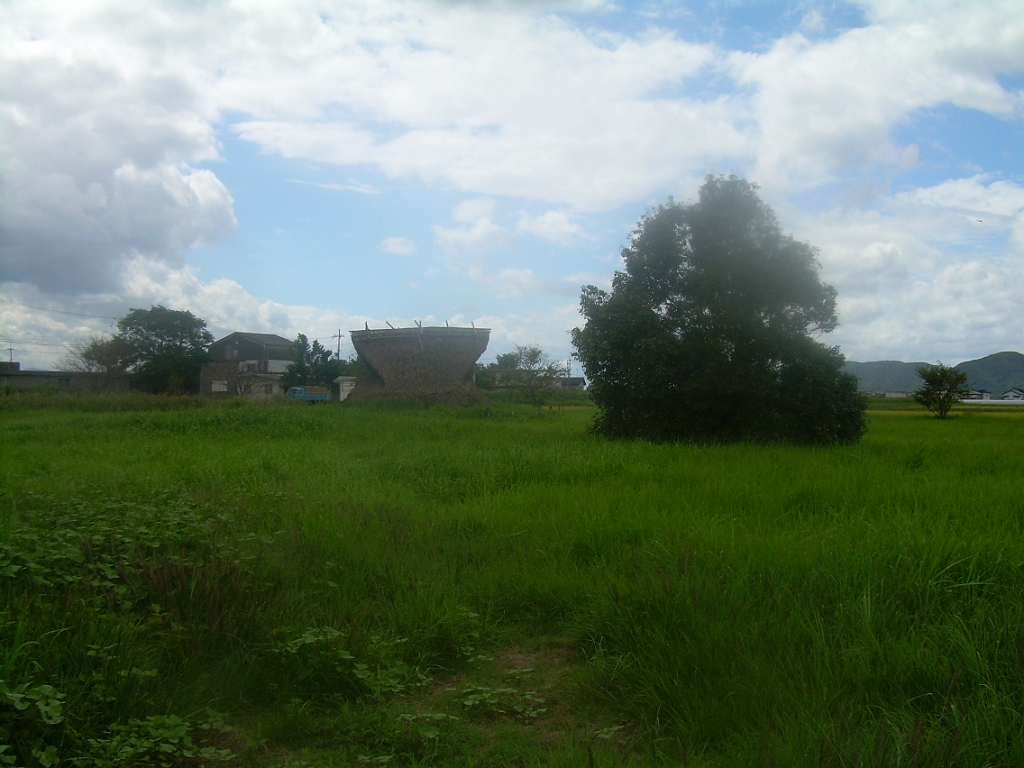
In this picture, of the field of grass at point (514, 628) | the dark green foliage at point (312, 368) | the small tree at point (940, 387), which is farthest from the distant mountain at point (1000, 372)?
the field of grass at point (514, 628)

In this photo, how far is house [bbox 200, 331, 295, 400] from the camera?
40.0 meters

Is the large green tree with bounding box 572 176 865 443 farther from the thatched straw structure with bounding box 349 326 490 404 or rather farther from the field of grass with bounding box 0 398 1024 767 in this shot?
the thatched straw structure with bounding box 349 326 490 404

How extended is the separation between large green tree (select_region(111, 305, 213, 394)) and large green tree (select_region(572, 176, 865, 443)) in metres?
28.8

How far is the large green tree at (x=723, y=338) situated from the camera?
14000 millimetres

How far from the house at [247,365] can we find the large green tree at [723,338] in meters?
24.2

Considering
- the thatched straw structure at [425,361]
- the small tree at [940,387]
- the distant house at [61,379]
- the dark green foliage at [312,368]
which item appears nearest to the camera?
the thatched straw structure at [425,361]

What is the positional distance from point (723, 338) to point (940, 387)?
18.9 metres

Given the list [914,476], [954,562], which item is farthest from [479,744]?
[914,476]

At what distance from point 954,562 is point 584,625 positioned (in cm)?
223

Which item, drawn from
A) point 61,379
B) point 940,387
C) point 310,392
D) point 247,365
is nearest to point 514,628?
point 940,387

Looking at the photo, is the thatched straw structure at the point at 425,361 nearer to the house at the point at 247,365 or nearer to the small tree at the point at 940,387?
the house at the point at 247,365

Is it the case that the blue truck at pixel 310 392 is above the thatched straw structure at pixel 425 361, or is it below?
below

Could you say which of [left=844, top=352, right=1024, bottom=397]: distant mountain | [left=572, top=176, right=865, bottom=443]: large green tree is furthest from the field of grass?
[left=844, top=352, right=1024, bottom=397]: distant mountain

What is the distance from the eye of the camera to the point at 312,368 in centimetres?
4475
